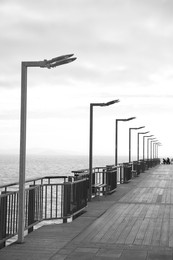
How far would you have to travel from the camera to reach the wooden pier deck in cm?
750

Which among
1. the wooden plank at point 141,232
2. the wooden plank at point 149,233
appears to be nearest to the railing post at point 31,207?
the wooden plank at point 141,232

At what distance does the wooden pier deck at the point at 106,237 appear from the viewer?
7.50 metres

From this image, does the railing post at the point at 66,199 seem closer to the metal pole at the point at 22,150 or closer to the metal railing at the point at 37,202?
the metal railing at the point at 37,202

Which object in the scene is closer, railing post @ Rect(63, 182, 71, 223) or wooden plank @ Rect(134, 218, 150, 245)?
wooden plank @ Rect(134, 218, 150, 245)

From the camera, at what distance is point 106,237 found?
8977 millimetres

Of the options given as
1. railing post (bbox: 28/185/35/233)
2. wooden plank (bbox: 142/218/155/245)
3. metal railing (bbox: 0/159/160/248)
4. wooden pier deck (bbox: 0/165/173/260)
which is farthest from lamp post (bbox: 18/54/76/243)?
wooden plank (bbox: 142/218/155/245)

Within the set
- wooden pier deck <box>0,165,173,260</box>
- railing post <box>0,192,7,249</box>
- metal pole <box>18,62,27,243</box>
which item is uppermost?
metal pole <box>18,62,27,243</box>

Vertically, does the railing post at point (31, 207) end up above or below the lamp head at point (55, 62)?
below

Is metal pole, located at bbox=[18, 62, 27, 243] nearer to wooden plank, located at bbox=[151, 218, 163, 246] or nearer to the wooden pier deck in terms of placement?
the wooden pier deck

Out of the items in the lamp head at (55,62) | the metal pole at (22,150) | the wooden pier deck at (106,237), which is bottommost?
the wooden pier deck at (106,237)

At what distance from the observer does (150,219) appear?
11.3 m

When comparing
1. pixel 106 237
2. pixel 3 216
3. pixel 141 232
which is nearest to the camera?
pixel 3 216

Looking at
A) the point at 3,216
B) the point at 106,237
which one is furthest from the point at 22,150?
the point at 106,237

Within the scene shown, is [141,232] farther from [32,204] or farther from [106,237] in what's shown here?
[32,204]
